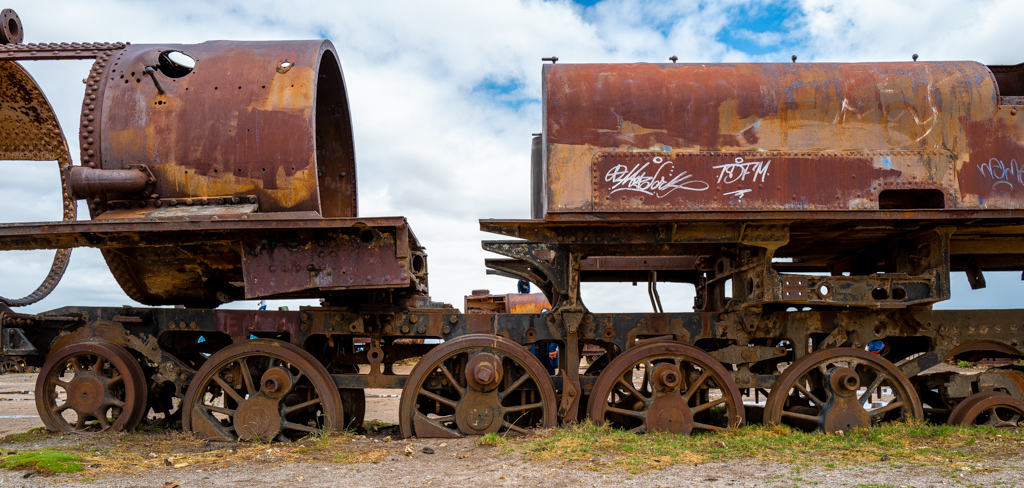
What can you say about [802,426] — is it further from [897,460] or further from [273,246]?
[273,246]

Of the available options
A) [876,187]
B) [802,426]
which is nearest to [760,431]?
[802,426]

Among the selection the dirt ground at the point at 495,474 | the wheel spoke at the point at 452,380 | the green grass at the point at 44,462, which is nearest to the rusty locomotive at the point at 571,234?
the wheel spoke at the point at 452,380

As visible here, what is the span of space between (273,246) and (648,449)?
3908mm

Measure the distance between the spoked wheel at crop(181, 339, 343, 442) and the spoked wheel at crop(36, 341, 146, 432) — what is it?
0.58 m

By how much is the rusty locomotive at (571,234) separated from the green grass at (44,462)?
1.15 meters

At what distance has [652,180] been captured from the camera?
6.23 meters

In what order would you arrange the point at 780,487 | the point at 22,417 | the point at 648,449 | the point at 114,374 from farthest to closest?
the point at 22,417 < the point at 114,374 < the point at 648,449 < the point at 780,487

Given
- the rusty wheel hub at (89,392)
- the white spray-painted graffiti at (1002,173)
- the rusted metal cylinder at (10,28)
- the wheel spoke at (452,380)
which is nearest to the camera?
the white spray-painted graffiti at (1002,173)

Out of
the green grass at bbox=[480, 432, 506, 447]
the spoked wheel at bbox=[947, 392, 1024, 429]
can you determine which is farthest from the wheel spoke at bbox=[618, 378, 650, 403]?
the spoked wheel at bbox=[947, 392, 1024, 429]

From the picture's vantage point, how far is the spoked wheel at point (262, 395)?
6445 mm

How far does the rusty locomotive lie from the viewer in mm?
6234

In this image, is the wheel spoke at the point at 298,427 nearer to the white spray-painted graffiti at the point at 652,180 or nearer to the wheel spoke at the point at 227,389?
the wheel spoke at the point at 227,389

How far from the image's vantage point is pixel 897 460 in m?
5.41

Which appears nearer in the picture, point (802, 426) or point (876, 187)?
point (876, 187)
